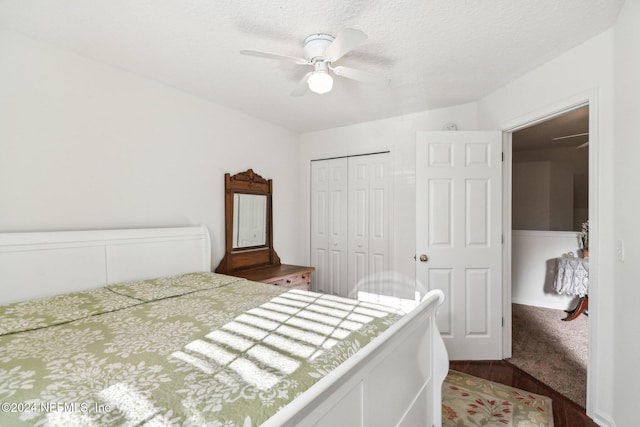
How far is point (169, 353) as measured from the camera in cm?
116

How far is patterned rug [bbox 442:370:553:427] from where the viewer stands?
1.95 meters

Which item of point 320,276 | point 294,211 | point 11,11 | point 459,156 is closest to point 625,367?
point 459,156

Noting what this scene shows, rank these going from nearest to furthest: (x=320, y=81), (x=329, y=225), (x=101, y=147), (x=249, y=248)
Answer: (x=320, y=81) → (x=101, y=147) → (x=249, y=248) → (x=329, y=225)

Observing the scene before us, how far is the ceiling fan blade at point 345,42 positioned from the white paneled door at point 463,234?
4.71 feet

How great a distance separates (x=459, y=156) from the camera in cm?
277

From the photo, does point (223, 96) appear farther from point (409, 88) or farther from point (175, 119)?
point (409, 88)

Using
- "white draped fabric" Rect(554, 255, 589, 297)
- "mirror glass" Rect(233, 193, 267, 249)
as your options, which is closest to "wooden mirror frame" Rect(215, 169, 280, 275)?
"mirror glass" Rect(233, 193, 267, 249)

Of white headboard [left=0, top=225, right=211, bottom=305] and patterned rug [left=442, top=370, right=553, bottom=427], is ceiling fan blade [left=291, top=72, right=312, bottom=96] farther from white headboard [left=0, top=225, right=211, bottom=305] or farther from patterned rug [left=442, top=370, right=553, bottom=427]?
patterned rug [left=442, top=370, right=553, bottom=427]

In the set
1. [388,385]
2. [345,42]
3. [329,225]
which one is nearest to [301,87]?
[345,42]

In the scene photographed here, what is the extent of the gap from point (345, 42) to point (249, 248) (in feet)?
7.98

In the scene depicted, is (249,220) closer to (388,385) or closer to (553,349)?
(388,385)

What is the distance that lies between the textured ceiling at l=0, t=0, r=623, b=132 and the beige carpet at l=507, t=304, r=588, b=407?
2.41 meters

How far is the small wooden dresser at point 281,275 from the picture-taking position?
298 centimetres

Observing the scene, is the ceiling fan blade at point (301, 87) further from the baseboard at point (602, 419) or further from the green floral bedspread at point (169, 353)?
the baseboard at point (602, 419)
